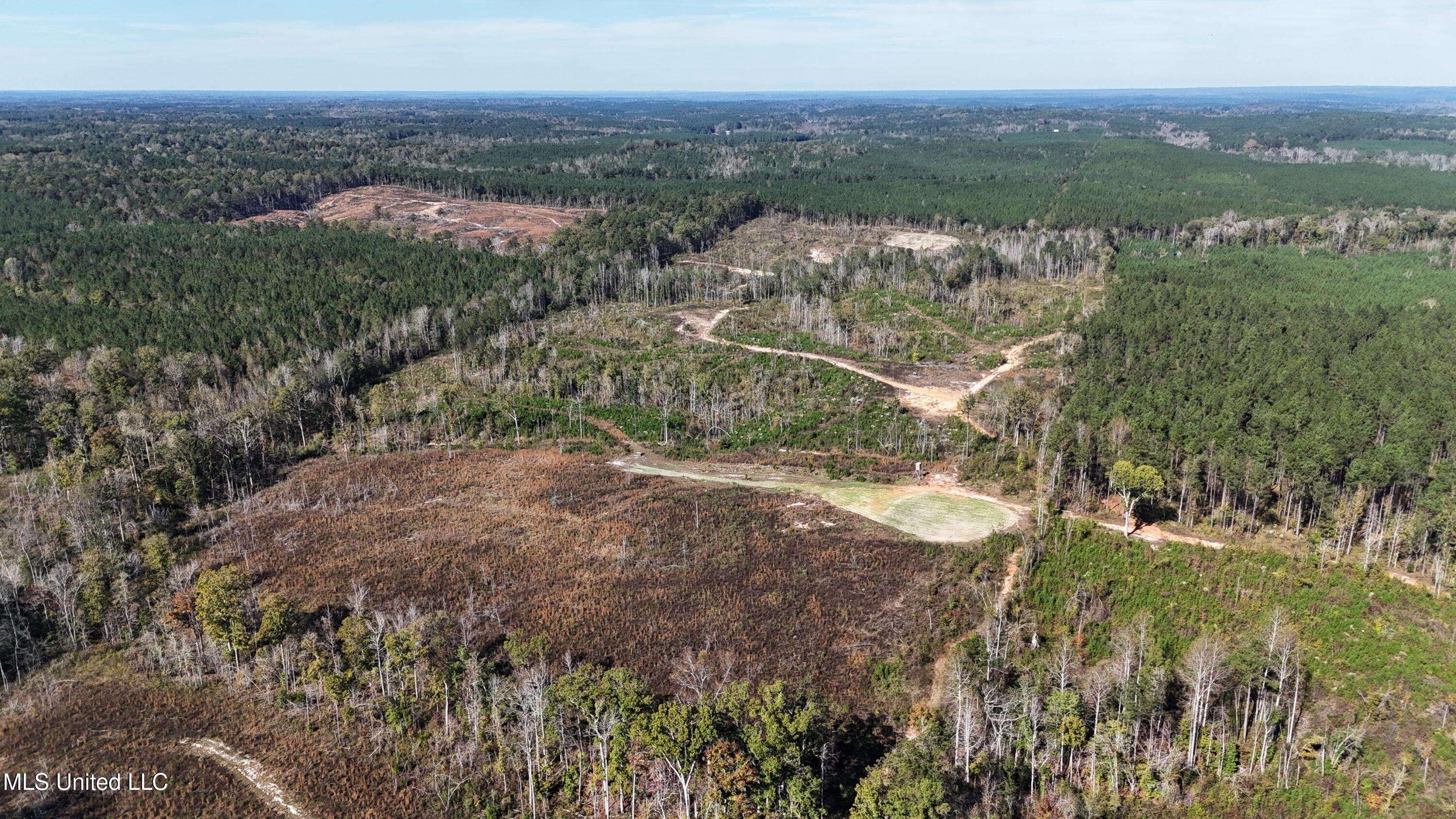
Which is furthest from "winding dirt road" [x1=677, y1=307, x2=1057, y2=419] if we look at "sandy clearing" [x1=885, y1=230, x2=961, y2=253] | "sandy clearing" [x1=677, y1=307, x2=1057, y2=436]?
"sandy clearing" [x1=885, y1=230, x2=961, y2=253]

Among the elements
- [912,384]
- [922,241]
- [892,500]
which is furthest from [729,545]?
[922,241]

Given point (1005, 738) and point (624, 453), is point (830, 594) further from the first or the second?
point (624, 453)

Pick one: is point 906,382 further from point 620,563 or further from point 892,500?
point 620,563

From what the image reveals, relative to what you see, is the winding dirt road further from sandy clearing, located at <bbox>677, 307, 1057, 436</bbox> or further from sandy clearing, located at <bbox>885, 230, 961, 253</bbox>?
sandy clearing, located at <bbox>885, 230, 961, 253</bbox>

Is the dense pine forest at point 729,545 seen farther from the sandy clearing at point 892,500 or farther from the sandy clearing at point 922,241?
the sandy clearing at point 922,241

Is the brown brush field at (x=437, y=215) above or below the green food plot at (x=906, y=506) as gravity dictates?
above

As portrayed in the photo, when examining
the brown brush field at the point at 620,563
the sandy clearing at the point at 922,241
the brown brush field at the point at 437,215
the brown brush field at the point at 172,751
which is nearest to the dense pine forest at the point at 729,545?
the brown brush field at the point at 172,751
